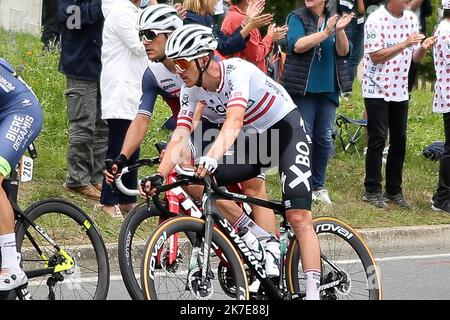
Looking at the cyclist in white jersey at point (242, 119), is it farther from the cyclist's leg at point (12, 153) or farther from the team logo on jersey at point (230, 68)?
the cyclist's leg at point (12, 153)

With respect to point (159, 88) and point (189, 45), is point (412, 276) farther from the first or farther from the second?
point (189, 45)

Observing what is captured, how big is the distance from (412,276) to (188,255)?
3.04 meters

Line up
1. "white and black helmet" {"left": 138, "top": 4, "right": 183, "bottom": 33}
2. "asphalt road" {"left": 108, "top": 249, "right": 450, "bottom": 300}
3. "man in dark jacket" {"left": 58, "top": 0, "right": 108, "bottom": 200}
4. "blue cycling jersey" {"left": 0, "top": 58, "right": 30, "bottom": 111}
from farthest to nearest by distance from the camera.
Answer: "man in dark jacket" {"left": 58, "top": 0, "right": 108, "bottom": 200}, "asphalt road" {"left": 108, "top": 249, "right": 450, "bottom": 300}, "white and black helmet" {"left": 138, "top": 4, "right": 183, "bottom": 33}, "blue cycling jersey" {"left": 0, "top": 58, "right": 30, "bottom": 111}

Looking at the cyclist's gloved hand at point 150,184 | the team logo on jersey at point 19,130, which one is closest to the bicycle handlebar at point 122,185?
the cyclist's gloved hand at point 150,184

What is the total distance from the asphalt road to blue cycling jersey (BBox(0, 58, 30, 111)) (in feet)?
5.62

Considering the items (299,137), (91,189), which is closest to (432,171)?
(91,189)

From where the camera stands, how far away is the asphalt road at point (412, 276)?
8109 mm

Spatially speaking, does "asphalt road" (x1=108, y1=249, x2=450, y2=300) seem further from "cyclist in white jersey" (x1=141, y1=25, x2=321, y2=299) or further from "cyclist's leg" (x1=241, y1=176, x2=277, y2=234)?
"cyclist in white jersey" (x1=141, y1=25, x2=321, y2=299)

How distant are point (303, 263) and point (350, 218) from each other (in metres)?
4.18

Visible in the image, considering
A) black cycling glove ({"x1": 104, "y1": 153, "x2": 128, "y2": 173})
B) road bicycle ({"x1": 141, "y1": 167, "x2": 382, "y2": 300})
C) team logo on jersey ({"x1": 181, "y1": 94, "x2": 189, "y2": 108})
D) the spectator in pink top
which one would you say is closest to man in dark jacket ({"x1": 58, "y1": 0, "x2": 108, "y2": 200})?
the spectator in pink top

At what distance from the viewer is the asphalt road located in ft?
26.6

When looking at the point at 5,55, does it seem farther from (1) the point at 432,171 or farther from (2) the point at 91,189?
(1) the point at 432,171

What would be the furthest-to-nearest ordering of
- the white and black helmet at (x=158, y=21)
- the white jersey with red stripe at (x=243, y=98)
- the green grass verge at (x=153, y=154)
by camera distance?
the green grass verge at (x=153, y=154), the white and black helmet at (x=158, y=21), the white jersey with red stripe at (x=243, y=98)

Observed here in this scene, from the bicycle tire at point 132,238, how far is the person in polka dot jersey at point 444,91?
5.16m
